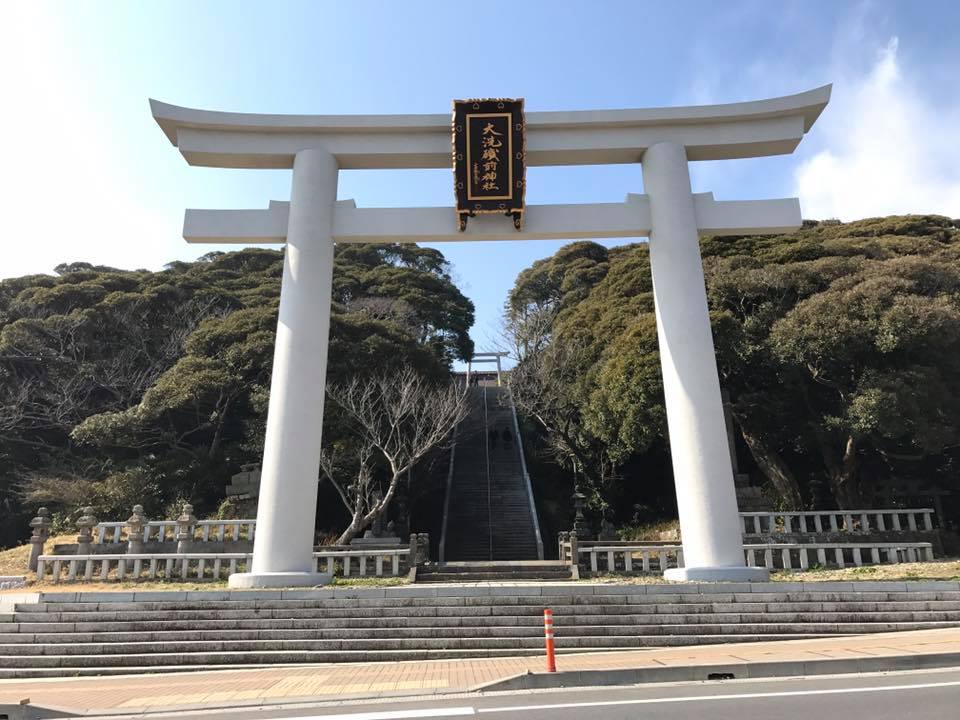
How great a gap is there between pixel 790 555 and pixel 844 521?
2.87m

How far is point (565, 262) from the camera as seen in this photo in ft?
119

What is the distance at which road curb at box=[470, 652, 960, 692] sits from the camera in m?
5.59

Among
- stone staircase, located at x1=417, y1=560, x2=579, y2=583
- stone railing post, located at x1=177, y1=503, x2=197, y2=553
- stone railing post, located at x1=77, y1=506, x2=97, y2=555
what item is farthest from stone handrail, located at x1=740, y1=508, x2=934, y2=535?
stone railing post, located at x1=77, y1=506, x2=97, y2=555

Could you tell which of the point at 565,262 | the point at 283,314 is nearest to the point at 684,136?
the point at 283,314

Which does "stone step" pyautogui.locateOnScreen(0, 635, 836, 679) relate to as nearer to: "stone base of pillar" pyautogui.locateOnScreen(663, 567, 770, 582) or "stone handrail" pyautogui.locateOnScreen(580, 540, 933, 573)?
"stone base of pillar" pyautogui.locateOnScreen(663, 567, 770, 582)

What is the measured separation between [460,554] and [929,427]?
11.6m

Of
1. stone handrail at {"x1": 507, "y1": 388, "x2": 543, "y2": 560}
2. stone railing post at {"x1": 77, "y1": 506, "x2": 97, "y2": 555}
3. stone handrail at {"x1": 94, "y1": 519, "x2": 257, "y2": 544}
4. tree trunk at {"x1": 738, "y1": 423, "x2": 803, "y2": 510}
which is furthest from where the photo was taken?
stone handrail at {"x1": 507, "y1": 388, "x2": 543, "y2": 560}

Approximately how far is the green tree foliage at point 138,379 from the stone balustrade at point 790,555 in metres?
7.89

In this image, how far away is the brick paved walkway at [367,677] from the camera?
218 inches

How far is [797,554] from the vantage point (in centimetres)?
1309

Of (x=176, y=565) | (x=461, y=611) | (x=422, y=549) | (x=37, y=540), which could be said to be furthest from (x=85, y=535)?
(x=461, y=611)

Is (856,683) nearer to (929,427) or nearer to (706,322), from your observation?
(706,322)

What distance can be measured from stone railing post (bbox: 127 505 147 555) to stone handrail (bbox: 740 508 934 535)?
1334cm

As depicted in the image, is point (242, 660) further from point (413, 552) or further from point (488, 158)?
point (488, 158)
